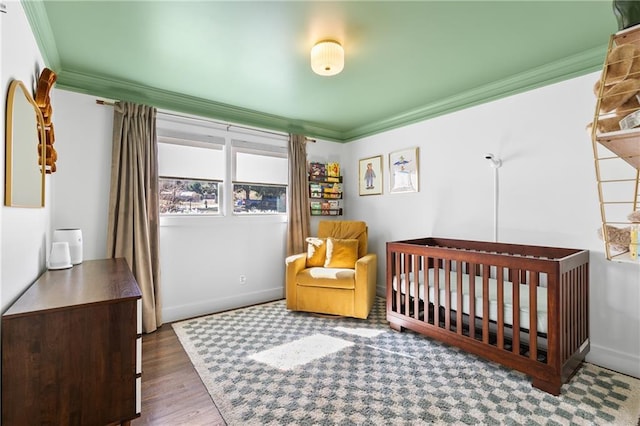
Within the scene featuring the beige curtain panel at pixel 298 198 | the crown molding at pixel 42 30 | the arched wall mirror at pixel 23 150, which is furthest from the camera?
the beige curtain panel at pixel 298 198

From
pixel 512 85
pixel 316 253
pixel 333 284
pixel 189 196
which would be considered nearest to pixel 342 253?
pixel 316 253

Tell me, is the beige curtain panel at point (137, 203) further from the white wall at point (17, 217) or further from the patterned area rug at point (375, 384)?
the white wall at point (17, 217)

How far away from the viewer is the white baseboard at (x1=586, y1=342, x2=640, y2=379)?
2.06 metres

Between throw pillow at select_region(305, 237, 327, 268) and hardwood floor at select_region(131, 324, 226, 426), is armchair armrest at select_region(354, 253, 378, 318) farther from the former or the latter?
hardwood floor at select_region(131, 324, 226, 426)

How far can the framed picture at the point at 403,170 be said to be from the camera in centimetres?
352

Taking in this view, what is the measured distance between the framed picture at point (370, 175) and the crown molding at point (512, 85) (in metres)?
0.45

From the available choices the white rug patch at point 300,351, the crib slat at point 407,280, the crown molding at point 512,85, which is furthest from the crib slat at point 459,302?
the crown molding at point 512,85

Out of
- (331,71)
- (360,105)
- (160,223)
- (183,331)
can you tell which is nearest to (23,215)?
(160,223)

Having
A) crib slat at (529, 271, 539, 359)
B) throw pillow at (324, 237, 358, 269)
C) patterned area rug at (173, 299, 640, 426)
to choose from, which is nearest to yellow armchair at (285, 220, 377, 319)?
throw pillow at (324, 237, 358, 269)

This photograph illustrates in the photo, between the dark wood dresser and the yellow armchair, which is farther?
the yellow armchair

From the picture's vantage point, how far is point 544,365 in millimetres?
1864

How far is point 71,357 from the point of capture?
1.25m

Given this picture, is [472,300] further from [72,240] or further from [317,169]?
[72,240]

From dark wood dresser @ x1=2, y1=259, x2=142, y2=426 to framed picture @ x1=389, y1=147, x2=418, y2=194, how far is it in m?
3.01
